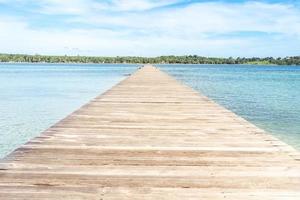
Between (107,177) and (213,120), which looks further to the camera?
(213,120)

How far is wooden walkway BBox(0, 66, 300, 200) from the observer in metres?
3.52

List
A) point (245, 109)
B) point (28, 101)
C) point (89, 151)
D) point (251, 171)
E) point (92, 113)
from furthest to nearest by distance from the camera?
point (28, 101) < point (245, 109) < point (92, 113) < point (89, 151) < point (251, 171)

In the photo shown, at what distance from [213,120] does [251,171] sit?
11.7 ft

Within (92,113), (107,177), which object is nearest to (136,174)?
(107,177)

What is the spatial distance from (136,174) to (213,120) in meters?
3.87

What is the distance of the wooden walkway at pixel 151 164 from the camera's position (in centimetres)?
352

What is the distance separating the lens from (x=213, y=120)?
25.2ft

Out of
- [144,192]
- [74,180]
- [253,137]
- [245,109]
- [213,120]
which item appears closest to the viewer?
[144,192]

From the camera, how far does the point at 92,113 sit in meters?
8.53

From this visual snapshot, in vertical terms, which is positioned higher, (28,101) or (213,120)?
(213,120)

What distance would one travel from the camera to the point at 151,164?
4395 millimetres

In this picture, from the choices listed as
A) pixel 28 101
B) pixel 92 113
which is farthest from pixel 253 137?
pixel 28 101

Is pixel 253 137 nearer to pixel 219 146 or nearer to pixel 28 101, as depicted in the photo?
pixel 219 146

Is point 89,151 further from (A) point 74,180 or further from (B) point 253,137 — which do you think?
(B) point 253,137
